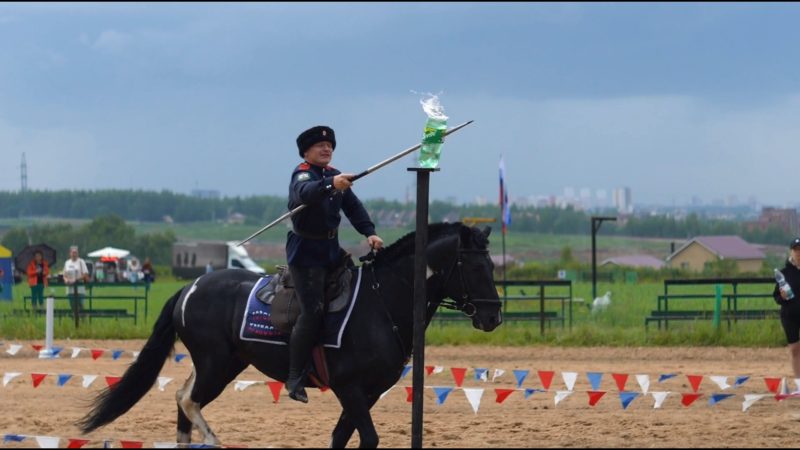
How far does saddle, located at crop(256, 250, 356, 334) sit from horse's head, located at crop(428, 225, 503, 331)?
2.16ft

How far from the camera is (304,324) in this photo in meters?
9.15

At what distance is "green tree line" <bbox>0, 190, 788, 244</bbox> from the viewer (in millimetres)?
104188

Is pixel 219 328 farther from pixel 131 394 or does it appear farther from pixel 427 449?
pixel 427 449

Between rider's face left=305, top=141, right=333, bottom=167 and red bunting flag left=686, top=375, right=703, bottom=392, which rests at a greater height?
rider's face left=305, top=141, right=333, bottom=167

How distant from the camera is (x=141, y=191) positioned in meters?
144

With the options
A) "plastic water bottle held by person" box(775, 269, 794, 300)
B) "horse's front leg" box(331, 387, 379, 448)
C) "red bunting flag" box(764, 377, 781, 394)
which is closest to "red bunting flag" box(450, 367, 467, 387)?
"red bunting flag" box(764, 377, 781, 394)

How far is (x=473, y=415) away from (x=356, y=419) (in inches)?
148

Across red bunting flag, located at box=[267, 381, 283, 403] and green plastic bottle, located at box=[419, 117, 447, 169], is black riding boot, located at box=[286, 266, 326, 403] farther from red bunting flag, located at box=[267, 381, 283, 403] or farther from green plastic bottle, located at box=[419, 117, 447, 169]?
red bunting flag, located at box=[267, 381, 283, 403]

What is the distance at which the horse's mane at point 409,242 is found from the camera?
9477mm

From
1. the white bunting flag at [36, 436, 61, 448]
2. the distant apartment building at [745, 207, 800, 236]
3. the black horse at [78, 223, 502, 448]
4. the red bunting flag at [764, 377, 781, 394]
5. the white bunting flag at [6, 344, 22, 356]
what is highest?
the distant apartment building at [745, 207, 800, 236]

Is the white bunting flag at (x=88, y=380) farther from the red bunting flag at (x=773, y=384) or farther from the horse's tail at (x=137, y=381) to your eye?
the red bunting flag at (x=773, y=384)

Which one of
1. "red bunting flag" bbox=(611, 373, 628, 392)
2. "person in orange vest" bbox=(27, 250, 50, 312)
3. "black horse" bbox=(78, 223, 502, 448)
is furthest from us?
"person in orange vest" bbox=(27, 250, 50, 312)

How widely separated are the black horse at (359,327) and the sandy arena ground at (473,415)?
73 cm

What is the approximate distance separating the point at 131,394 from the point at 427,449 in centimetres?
250
